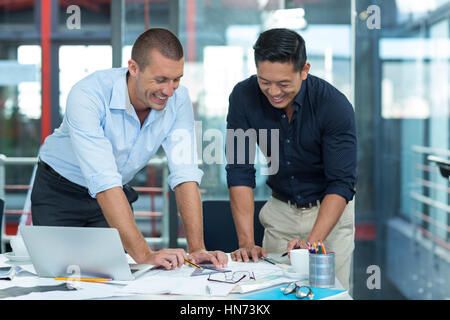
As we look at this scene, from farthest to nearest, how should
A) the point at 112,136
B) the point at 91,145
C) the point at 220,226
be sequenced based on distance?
the point at 220,226, the point at 112,136, the point at 91,145

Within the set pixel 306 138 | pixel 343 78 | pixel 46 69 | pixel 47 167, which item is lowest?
pixel 47 167

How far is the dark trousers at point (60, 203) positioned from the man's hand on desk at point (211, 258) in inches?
22.4

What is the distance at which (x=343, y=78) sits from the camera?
12.0ft

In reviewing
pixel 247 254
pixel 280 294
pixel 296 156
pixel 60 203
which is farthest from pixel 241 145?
pixel 280 294

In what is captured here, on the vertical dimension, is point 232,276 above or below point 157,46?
below

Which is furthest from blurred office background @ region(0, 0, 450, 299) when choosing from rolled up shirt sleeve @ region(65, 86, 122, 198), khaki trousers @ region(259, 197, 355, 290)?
rolled up shirt sleeve @ region(65, 86, 122, 198)

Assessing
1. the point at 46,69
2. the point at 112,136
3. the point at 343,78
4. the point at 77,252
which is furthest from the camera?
the point at 46,69

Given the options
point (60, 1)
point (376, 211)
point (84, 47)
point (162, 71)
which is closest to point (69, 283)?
point (162, 71)

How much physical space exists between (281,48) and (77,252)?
2.97 feet

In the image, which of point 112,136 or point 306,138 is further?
point 306,138

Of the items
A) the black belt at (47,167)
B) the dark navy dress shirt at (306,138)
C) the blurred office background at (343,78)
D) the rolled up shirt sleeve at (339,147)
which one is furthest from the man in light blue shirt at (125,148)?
the blurred office background at (343,78)

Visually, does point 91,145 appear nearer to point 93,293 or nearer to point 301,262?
point 93,293

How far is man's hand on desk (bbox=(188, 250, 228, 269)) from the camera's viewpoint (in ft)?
5.47

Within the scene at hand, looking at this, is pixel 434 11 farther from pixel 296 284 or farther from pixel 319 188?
pixel 296 284
